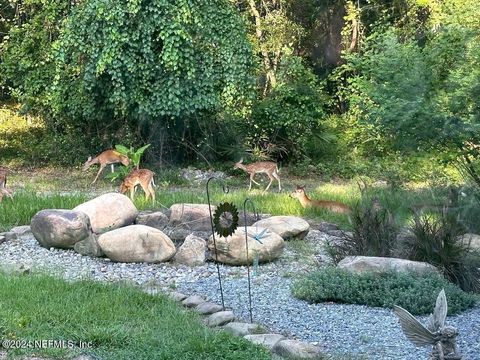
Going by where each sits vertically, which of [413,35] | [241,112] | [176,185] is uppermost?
[413,35]

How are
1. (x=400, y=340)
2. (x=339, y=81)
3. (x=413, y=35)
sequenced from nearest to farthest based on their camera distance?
(x=400, y=340), (x=413, y=35), (x=339, y=81)

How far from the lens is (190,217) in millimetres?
10766

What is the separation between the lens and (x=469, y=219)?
29.5 feet

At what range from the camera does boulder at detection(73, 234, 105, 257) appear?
9.17 m

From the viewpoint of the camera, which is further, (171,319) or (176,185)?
(176,185)

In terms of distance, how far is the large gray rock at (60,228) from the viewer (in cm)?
953

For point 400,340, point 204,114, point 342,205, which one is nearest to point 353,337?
point 400,340

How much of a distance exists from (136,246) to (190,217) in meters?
1.93

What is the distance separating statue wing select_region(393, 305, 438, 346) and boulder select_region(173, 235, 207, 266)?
14.8 ft

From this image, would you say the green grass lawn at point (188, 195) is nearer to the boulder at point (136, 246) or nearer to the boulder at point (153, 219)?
the boulder at point (153, 219)

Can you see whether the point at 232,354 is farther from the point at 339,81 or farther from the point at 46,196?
the point at 339,81

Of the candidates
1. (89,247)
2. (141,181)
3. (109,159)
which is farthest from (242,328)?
(109,159)

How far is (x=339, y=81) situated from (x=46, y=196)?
12.7 metres

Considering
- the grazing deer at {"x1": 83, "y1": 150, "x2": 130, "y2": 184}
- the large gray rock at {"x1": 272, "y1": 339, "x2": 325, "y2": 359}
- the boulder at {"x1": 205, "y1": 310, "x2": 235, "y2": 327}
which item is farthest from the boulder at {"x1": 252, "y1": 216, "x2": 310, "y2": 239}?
the grazing deer at {"x1": 83, "y1": 150, "x2": 130, "y2": 184}
